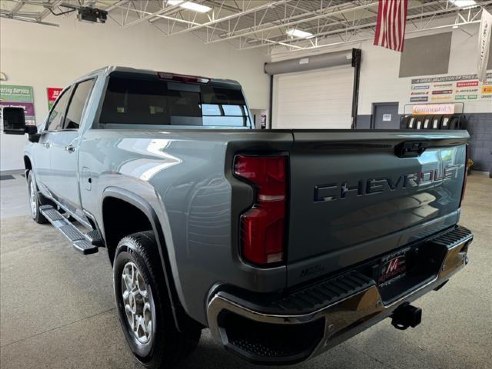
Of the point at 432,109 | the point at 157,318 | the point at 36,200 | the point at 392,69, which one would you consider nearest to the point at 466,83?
the point at 432,109

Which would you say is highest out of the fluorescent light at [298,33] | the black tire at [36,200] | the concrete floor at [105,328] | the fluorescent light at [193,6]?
the fluorescent light at [298,33]

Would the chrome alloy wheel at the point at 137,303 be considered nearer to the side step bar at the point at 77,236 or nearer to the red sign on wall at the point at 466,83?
the side step bar at the point at 77,236

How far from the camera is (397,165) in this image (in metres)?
1.67

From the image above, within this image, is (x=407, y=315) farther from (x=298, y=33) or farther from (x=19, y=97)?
(x=298, y=33)

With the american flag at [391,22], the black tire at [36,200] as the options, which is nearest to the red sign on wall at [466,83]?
the american flag at [391,22]

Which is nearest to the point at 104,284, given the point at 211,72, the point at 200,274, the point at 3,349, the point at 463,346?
the point at 3,349

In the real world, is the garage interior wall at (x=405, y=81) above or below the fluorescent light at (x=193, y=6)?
below

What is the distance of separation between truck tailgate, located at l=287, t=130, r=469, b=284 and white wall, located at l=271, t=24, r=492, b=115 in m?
11.6

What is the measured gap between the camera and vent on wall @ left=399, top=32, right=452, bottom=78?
1196 cm

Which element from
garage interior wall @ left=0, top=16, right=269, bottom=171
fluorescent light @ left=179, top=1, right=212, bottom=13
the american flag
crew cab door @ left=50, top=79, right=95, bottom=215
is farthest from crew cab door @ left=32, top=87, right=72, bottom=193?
garage interior wall @ left=0, top=16, right=269, bottom=171

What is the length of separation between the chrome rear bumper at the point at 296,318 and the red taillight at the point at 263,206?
19 cm

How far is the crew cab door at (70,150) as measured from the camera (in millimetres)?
2812

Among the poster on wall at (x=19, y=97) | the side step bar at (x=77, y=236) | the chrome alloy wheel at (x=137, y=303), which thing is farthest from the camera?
the poster on wall at (x=19, y=97)

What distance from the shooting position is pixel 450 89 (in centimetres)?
1194
